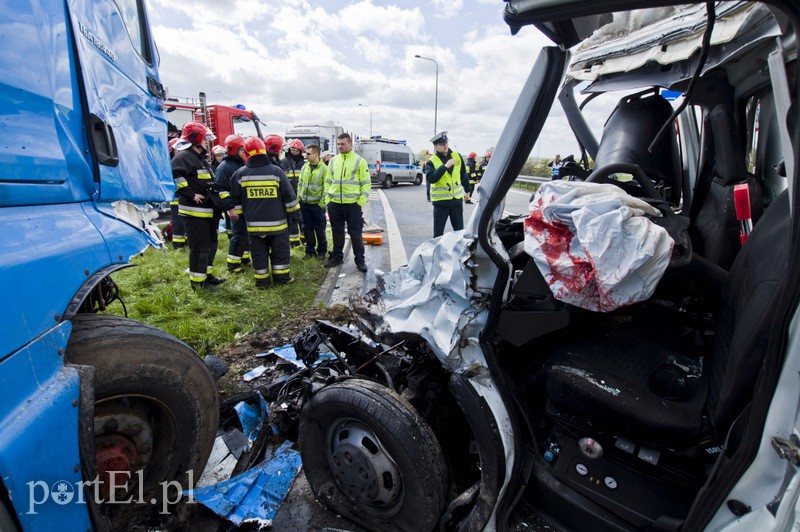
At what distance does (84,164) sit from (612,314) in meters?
2.33

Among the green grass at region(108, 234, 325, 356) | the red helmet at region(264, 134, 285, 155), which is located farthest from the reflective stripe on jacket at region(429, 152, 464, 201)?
the red helmet at region(264, 134, 285, 155)

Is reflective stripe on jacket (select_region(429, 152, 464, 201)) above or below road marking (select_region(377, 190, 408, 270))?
above

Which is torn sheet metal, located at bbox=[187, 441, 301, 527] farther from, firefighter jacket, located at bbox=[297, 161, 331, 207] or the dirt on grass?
firefighter jacket, located at bbox=[297, 161, 331, 207]

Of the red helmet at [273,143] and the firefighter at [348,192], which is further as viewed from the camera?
the red helmet at [273,143]

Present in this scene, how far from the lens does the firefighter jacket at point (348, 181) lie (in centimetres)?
638

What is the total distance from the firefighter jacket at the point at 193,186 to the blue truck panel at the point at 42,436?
14.9 ft

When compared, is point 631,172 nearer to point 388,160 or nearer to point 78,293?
point 78,293

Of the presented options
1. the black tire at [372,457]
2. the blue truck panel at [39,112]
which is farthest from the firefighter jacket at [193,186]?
the black tire at [372,457]

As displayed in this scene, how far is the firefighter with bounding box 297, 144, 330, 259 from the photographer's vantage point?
23.4 feet

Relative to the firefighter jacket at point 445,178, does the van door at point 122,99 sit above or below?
above

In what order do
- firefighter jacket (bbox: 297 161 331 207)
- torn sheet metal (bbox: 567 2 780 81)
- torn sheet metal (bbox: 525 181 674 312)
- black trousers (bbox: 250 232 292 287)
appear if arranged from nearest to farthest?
torn sheet metal (bbox: 525 181 674 312)
torn sheet metal (bbox: 567 2 780 81)
black trousers (bbox: 250 232 292 287)
firefighter jacket (bbox: 297 161 331 207)

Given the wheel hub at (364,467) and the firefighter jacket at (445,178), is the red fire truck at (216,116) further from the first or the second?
the wheel hub at (364,467)

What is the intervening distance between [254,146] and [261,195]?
619 mm

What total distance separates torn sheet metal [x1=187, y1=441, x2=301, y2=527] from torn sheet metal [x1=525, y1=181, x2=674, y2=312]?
1761 millimetres
